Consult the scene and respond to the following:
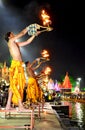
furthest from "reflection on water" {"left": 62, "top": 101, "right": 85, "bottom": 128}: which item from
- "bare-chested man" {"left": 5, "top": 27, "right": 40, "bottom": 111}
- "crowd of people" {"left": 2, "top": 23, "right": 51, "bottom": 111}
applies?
Result: "bare-chested man" {"left": 5, "top": 27, "right": 40, "bottom": 111}

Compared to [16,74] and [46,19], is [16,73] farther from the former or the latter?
[46,19]

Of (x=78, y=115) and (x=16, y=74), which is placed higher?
(x=16, y=74)

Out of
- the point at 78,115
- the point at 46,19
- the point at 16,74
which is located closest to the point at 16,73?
the point at 16,74

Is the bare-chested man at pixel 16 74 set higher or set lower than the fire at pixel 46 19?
lower

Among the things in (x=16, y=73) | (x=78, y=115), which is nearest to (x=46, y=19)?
(x=16, y=73)

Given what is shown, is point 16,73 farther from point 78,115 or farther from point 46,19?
point 78,115

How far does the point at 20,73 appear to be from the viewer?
11.5 metres

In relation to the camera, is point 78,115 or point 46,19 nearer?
point 46,19

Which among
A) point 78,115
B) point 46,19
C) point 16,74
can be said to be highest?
point 46,19

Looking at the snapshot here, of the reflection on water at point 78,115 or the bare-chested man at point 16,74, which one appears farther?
the reflection on water at point 78,115

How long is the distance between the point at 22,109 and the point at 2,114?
2.19 feet

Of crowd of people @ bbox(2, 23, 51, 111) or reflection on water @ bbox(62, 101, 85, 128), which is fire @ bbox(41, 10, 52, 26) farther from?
reflection on water @ bbox(62, 101, 85, 128)

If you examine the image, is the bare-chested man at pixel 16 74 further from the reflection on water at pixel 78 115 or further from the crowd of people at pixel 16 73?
the reflection on water at pixel 78 115

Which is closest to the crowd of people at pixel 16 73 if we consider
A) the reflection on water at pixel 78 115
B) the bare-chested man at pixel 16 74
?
the bare-chested man at pixel 16 74
